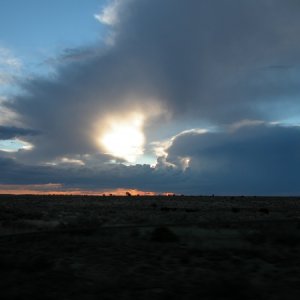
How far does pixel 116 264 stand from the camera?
18.2 metres

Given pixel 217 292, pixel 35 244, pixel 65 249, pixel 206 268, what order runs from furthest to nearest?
pixel 35 244 < pixel 65 249 < pixel 206 268 < pixel 217 292

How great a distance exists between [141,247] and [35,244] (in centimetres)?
518

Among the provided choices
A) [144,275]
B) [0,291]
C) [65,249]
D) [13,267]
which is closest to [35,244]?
[65,249]

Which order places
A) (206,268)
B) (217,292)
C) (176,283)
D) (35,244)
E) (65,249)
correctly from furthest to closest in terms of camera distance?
1. (35,244)
2. (65,249)
3. (206,268)
4. (176,283)
5. (217,292)

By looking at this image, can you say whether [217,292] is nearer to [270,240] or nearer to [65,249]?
[65,249]

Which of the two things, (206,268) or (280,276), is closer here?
(280,276)

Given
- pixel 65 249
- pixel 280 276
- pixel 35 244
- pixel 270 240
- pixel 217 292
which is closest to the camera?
pixel 217 292

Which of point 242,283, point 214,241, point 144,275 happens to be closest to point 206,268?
point 144,275

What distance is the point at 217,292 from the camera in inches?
482

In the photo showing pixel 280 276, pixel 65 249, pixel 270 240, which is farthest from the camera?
pixel 270 240

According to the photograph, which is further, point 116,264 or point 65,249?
point 65,249

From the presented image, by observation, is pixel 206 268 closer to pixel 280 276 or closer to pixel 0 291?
pixel 280 276

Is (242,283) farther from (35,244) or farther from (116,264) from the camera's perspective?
(35,244)

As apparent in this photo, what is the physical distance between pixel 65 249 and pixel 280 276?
9.94m
